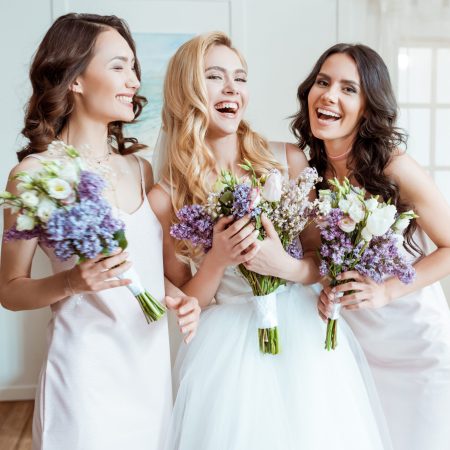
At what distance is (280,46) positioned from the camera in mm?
4078

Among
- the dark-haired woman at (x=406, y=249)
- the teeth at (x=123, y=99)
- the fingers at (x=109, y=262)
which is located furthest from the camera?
the dark-haired woman at (x=406, y=249)

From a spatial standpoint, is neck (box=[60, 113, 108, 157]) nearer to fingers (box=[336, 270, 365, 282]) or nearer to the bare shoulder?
the bare shoulder

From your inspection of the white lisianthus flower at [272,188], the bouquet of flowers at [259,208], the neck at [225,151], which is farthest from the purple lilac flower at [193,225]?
the neck at [225,151]

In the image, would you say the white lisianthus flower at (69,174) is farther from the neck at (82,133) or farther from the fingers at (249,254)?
the fingers at (249,254)

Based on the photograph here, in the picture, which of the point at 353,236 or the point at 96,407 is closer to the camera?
the point at 96,407

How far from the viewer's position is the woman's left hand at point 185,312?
1.74m

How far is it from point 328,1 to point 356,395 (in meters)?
3.12

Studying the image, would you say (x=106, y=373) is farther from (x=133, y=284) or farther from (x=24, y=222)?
(x=24, y=222)

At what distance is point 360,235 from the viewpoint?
67.6 inches

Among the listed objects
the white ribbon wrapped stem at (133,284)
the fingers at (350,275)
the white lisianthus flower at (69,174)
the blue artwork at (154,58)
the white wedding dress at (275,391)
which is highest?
the blue artwork at (154,58)

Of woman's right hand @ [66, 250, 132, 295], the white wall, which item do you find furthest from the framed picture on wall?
woman's right hand @ [66, 250, 132, 295]

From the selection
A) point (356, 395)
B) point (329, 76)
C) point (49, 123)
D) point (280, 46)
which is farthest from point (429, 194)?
point (280, 46)

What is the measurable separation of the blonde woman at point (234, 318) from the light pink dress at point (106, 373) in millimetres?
142

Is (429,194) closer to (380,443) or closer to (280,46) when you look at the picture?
(380,443)
